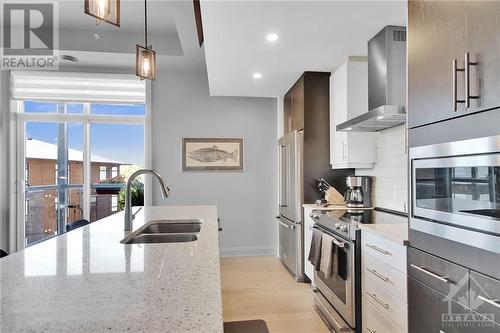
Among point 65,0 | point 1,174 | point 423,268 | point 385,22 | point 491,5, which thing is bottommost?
point 423,268

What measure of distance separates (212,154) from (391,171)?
2785 mm

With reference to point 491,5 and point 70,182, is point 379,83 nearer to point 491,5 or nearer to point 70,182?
point 491,5

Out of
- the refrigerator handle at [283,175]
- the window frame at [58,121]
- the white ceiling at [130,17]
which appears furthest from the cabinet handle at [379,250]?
the window frame at [58,121]

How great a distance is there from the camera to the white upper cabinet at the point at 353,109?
10.4ft

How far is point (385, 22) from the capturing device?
7.91 ft

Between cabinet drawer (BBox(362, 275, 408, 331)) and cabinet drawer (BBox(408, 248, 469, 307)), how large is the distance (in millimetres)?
233

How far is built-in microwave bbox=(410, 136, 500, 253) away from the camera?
1.18m

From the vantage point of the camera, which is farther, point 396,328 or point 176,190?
point 176,190

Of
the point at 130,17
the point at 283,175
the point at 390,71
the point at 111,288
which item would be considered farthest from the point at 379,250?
the point at 130,17

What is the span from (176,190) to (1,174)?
2.52 meters

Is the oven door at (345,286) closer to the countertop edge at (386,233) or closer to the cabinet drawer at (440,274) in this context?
the countertop edge at (386,233)

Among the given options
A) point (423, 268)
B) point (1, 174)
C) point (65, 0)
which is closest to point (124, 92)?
point (65, 0)

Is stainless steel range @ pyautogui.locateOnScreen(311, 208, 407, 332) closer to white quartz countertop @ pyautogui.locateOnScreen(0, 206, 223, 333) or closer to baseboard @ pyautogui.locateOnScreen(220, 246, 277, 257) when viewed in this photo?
white quartz countertop @ pyautogui.locateOnScreen(0, 206, 223, 333)

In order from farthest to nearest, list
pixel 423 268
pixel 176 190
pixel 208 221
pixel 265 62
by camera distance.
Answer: pixel 176 190 → pixel 265 62 → pixel 208 221 → pixel 423 268
